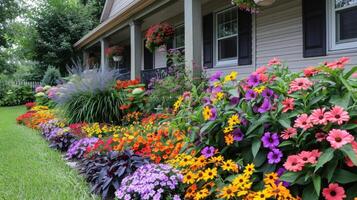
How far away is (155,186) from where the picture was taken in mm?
2539

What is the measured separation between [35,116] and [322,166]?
8.13 meters

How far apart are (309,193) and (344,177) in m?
0.20

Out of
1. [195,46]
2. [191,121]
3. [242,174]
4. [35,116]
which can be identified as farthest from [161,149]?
[35,116]

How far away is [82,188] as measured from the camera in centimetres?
320

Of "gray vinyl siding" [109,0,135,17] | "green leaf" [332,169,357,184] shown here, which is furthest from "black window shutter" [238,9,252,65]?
"gray vinyl siding" [109,0,135,17]

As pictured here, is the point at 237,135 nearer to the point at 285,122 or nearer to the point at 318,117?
the point at 285,122

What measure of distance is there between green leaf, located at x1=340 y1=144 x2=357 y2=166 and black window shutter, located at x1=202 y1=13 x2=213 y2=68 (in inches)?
→ 250

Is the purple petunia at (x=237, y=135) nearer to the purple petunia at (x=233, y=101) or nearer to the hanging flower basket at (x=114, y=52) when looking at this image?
the purple petunia at (x=233, y=101)

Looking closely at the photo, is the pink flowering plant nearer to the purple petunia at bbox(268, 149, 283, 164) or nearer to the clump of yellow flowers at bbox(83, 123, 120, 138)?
the purple petunia at bbox(268, 149, 283, 164)

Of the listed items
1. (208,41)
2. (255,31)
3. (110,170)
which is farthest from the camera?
(208,41)

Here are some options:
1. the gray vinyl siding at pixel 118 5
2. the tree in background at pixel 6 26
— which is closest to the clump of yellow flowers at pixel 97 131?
the gray vinyl siding at pixel 118 5

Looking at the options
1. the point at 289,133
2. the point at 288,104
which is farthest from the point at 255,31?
the point at 289,133

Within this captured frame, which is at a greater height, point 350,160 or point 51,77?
point 51,77

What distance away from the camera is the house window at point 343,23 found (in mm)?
4949
